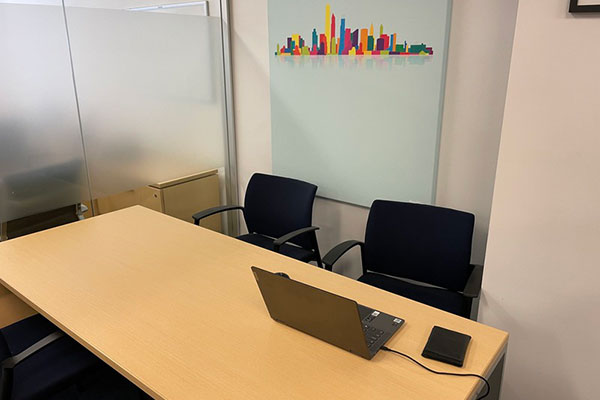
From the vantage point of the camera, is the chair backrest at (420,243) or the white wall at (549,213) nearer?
the white wall at (549,213)

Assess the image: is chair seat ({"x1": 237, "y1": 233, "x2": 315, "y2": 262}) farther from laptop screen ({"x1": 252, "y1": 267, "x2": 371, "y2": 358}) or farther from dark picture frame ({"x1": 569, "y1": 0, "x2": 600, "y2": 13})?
dark picture frame ({"x1": 569, "y1": 0, "x2": 600, "y2": 13})

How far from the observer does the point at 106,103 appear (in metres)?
2.61

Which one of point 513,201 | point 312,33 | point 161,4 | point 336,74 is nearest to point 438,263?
point 513,201

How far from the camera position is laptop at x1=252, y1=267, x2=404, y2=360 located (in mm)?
1251

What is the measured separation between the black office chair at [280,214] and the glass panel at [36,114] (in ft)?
2.61

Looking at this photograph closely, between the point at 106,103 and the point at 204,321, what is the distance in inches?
66.4

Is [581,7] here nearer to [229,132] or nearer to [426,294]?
[426,294]

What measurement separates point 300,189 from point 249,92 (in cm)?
95

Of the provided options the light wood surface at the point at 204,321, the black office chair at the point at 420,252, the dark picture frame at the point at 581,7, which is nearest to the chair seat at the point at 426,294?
the black office chair at the point at 420,252

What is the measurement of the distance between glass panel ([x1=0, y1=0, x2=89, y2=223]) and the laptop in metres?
1.63

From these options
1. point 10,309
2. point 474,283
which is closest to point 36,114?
point 10,309

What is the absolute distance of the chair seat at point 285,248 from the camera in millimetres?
2533

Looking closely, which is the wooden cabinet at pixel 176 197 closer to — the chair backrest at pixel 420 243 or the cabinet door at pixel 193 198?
the cabinet door at pixel 193 198

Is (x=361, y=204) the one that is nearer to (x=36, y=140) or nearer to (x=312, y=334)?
(x=312, y=334)
